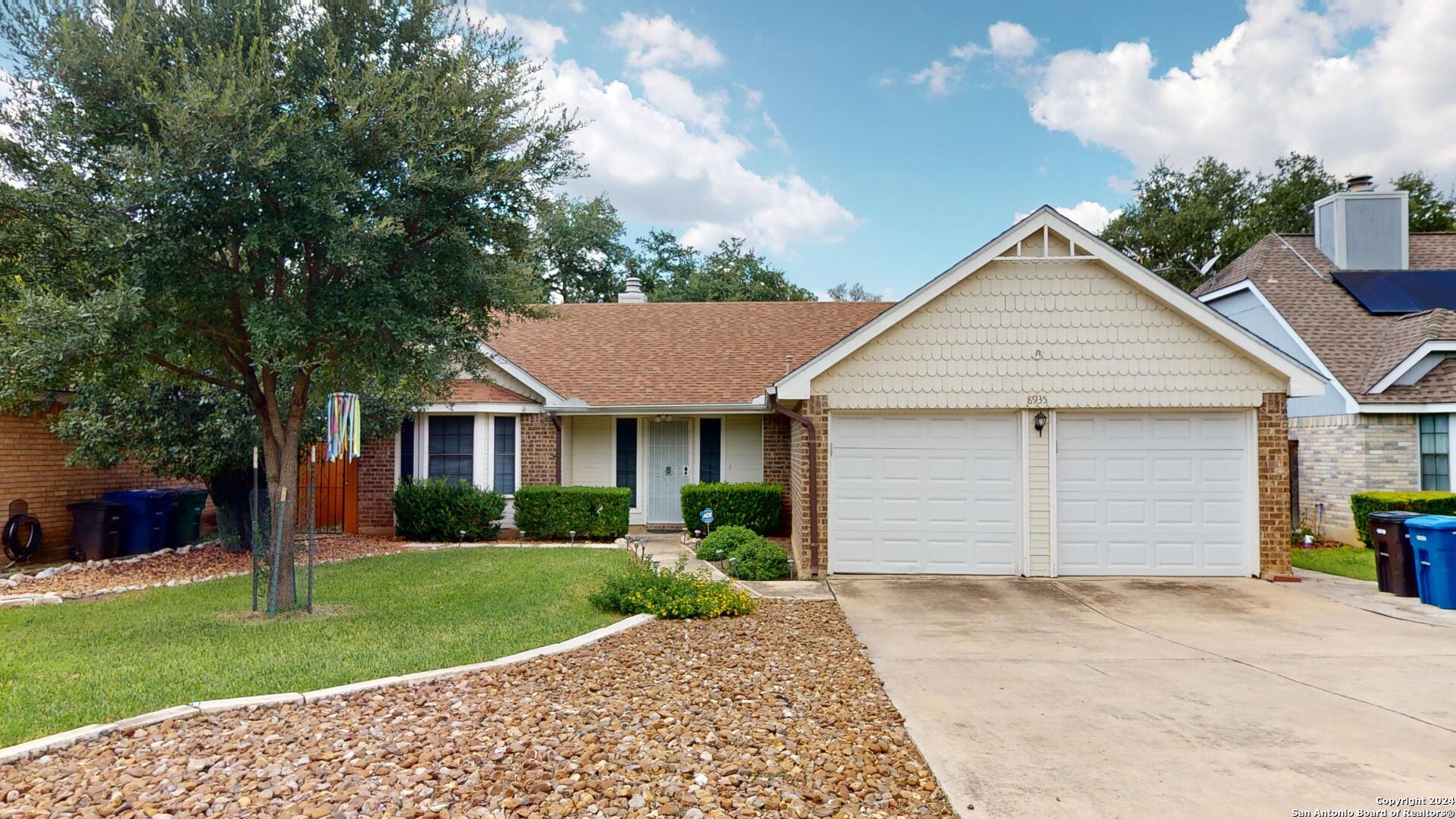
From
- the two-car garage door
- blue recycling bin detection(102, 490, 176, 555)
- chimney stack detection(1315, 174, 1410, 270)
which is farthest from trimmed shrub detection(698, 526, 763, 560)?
chimney stack detection(1315, 174, 1410, 270)

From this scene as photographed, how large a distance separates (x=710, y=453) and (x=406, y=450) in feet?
18.9

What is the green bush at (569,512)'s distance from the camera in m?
13.5

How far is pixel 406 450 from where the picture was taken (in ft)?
48.0

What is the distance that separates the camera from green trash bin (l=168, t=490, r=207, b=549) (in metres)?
12.5

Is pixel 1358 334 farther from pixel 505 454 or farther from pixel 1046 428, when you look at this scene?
pixel 505 454

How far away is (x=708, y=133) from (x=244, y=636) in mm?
20036

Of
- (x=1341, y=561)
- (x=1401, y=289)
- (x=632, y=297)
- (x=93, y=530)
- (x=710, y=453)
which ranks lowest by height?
(x=1341, y=561)

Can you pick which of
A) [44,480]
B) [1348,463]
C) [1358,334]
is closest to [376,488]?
[44,480]

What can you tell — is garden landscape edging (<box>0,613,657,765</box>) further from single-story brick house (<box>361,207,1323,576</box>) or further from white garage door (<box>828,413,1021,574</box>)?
single-story brick house (<box>361,207,1323,576</box>)

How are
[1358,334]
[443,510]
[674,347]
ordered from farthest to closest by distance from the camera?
[674,347] < [1358,334] < [443,510]

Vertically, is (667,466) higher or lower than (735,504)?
higher

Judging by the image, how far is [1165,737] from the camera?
14.8 feet

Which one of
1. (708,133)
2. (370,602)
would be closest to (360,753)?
(370,602)

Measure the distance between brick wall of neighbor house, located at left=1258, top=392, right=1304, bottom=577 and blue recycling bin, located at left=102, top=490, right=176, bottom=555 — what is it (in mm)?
15718
